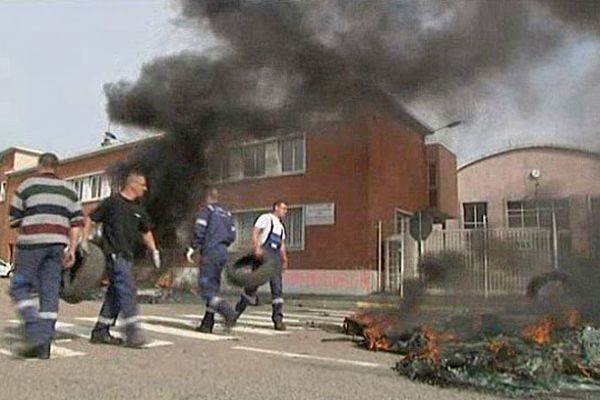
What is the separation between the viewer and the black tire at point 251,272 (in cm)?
827

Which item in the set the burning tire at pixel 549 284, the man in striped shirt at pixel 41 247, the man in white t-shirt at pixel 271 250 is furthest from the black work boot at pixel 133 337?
the burning tire at pixel 549 284

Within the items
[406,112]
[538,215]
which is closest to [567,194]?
[538,215]

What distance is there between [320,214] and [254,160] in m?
4.45

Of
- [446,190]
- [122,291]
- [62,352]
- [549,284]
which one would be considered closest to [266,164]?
[446,190]

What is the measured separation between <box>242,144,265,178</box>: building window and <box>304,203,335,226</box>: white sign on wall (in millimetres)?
2116

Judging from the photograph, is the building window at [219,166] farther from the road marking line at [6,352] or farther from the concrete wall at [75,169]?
the concrete wall at [75,169]

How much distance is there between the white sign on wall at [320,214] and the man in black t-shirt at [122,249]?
15.3m

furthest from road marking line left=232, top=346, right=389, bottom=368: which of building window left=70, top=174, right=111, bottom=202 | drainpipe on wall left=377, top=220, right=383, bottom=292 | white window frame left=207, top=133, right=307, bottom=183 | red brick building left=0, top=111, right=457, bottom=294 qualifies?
building window left=70, top=174, right=111, bottom=202

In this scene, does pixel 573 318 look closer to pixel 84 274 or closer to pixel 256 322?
pixel 256 322

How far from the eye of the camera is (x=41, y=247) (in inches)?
225

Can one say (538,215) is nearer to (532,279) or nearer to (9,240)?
(532,279)

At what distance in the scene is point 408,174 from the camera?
22.5 metres

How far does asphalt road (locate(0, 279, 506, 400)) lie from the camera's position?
4.28 meters

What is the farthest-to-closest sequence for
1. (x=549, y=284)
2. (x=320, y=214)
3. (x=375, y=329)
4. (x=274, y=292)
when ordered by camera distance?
(x=320, y=214) < (x=274, y=292) < (x=549, y=284) < (x=375, y=329)
